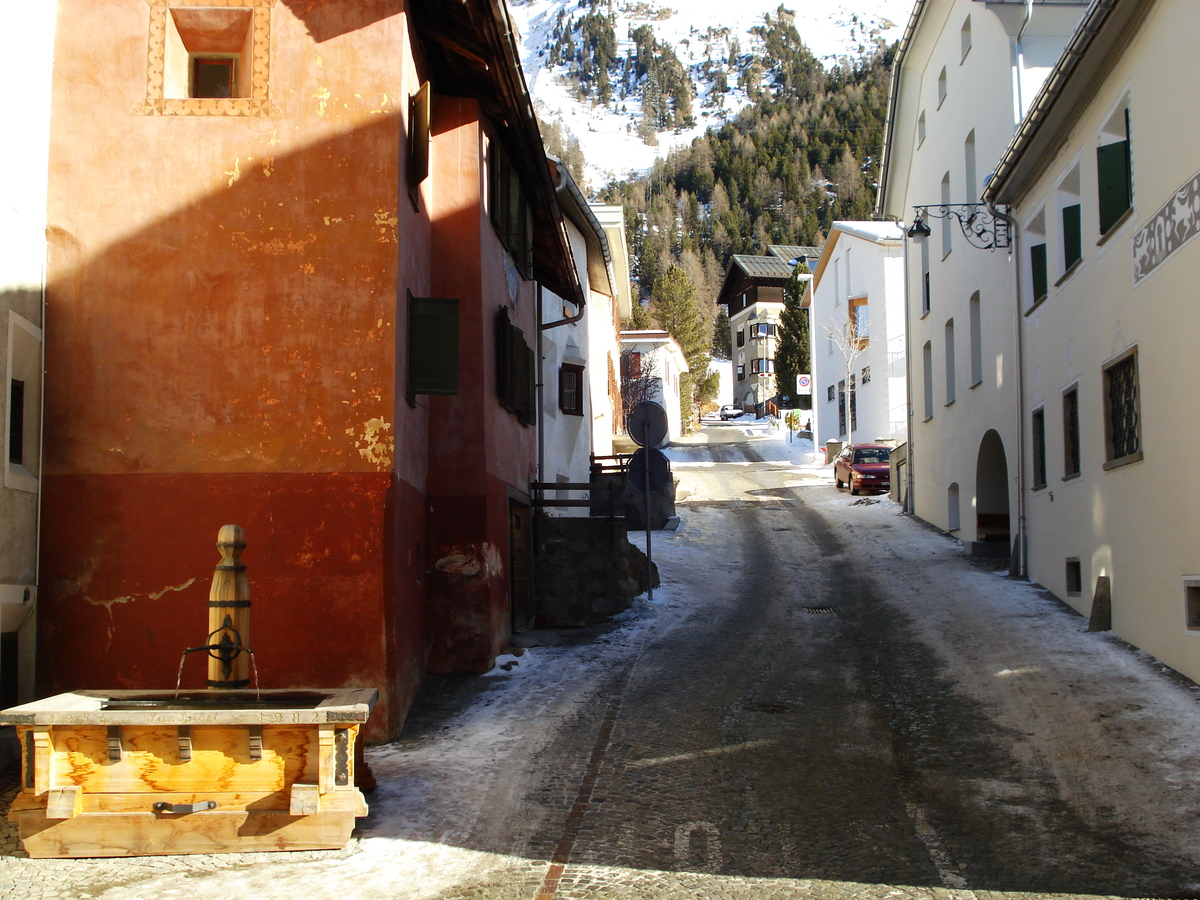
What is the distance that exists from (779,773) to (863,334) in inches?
1397

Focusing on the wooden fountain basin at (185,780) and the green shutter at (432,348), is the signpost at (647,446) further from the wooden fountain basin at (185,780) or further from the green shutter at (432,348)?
the wooden fountain basin at (185,780)

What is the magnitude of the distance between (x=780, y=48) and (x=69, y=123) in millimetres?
182655

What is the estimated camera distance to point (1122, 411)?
12.9 meters

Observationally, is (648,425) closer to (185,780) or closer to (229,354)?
(229,354)

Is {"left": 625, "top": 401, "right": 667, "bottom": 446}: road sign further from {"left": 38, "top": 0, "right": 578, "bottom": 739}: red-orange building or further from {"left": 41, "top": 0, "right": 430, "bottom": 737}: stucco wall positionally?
{"left": 41, "top": 0, "right": 430, "bottom": 737}: stucco wall

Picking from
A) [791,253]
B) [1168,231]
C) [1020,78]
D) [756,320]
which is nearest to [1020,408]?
[1020,78]

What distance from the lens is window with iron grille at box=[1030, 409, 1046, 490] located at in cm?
1669

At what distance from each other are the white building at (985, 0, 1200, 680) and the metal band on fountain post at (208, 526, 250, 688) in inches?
328

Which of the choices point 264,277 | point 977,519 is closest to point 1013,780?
point 264,277

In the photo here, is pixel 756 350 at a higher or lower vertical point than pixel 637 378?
higher

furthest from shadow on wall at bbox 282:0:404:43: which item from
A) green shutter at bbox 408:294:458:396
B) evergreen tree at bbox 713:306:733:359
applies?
evergreen tree at bbox 713:306:733:359

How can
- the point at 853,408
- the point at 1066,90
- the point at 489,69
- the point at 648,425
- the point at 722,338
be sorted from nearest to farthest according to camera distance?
the point at 489,69, the point at 1066,90, the point at 648,425, the point at 853,408, the point at 722,338

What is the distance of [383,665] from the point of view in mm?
9992

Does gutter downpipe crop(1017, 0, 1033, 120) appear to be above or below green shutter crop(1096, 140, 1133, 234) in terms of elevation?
above
